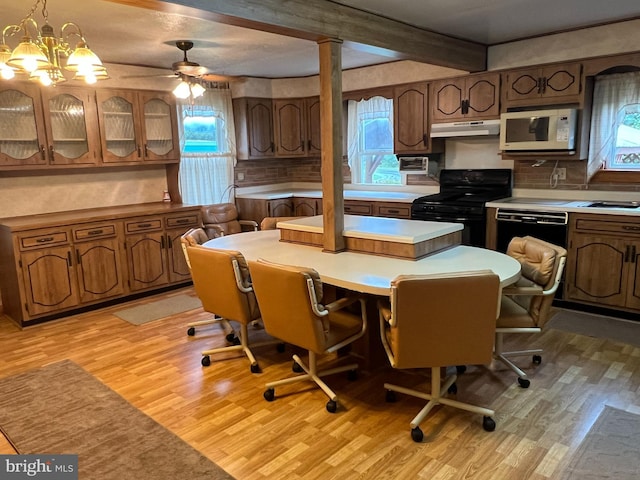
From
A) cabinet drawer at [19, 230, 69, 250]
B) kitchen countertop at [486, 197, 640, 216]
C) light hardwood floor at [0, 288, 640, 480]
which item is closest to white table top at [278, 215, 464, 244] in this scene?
light hardwood floor at [0, 288, 640, 480]

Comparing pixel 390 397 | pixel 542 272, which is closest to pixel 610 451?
pixel 542 272

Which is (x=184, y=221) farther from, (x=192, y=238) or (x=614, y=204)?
(x=614, y=204)

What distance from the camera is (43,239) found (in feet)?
14.1

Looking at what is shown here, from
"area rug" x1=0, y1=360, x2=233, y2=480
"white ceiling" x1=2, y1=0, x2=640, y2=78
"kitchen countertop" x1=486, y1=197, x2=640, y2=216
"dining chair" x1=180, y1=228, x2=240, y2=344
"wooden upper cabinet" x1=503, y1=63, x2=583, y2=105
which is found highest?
"white ceiling" x1=2, y1=0, x2=640, y2=78

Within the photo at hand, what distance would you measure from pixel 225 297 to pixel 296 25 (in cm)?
179

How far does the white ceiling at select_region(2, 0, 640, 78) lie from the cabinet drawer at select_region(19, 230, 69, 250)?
1.62m

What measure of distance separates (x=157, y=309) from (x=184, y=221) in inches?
42.7

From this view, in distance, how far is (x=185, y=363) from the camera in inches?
137

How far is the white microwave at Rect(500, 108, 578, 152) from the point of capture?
4270 millimetres

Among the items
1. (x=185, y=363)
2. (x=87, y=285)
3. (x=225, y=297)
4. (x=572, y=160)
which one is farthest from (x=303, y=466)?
(x=572, y=160)

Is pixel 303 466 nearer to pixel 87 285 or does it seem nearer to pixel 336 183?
pixel 336 183

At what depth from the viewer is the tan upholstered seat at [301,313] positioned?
256 cm

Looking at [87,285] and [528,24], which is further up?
[528,24]

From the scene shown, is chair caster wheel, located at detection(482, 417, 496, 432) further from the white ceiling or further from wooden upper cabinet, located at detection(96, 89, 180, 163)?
wooden upper cabinet, located at detection(96, 89, 180, 163)
